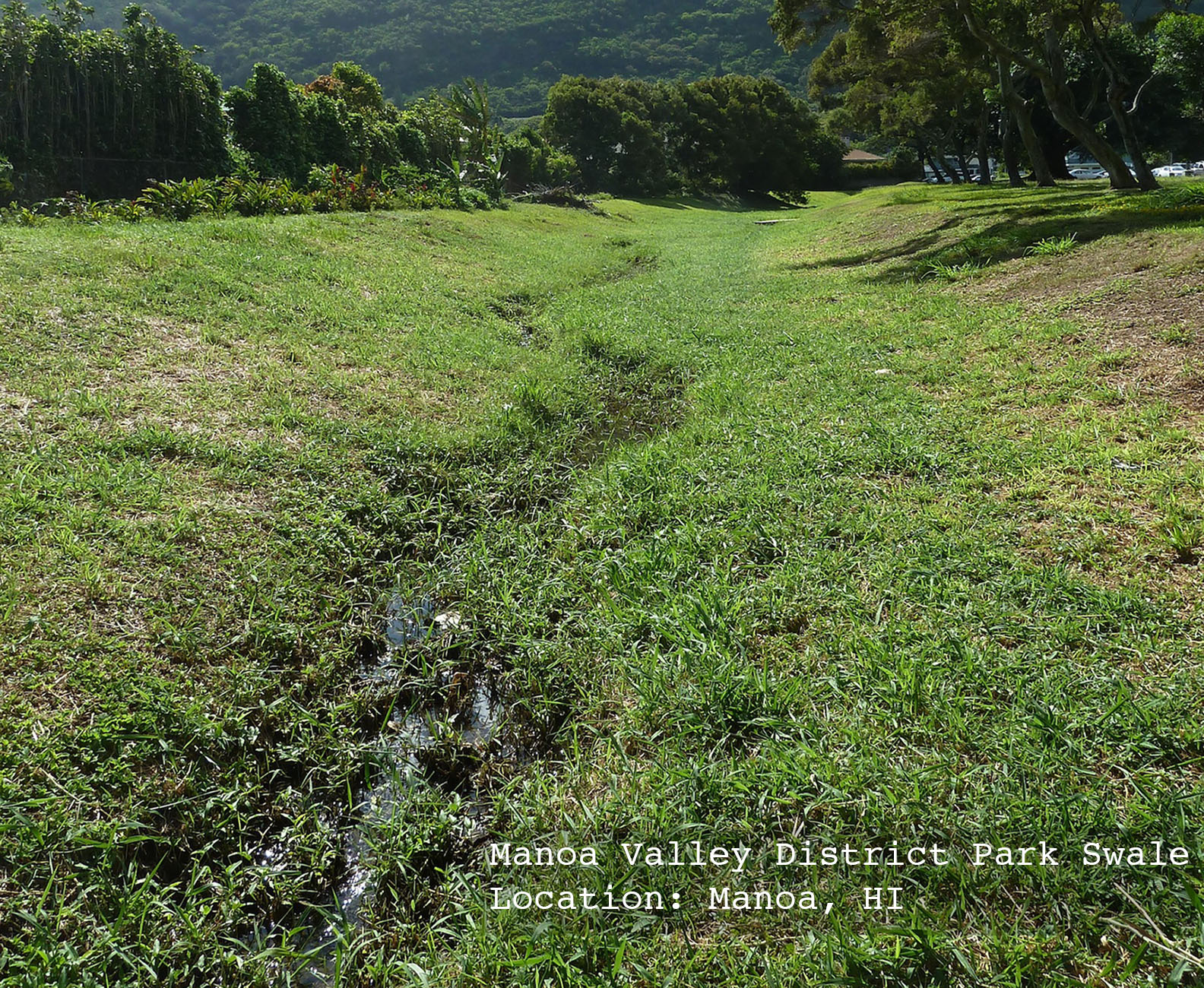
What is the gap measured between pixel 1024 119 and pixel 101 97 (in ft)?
87.8

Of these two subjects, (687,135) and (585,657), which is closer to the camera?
(585,657)

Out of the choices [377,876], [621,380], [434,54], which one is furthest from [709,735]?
[434,54]

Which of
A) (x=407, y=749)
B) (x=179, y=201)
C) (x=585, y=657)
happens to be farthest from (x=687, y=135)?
(x=407, y=749)

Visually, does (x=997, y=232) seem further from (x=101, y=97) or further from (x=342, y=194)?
(x=101, y=97)

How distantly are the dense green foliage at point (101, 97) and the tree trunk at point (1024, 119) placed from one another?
2254cm

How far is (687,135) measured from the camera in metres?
52.0

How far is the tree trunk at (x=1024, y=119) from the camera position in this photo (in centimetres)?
1930

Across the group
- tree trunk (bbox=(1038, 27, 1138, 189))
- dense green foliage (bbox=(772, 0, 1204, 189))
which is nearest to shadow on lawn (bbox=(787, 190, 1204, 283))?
tree trunk (bbox=(1038, 27, 1138, 189))

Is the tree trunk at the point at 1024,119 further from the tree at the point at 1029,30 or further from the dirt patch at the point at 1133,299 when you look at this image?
the dirt patch at the point at 1133,299

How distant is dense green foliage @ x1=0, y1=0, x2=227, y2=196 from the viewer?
16.6 meters

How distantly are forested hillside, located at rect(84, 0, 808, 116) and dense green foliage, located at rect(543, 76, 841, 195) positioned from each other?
38977 millimetres

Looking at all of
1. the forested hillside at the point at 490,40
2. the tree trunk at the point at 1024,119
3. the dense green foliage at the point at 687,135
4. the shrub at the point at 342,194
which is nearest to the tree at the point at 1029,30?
the tree trunk at the point at 1024,119

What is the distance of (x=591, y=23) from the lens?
11131 cm

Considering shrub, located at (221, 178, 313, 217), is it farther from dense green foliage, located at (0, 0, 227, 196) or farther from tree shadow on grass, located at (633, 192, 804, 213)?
tree shadow on grass, located at (633, 192, 804, 213)
